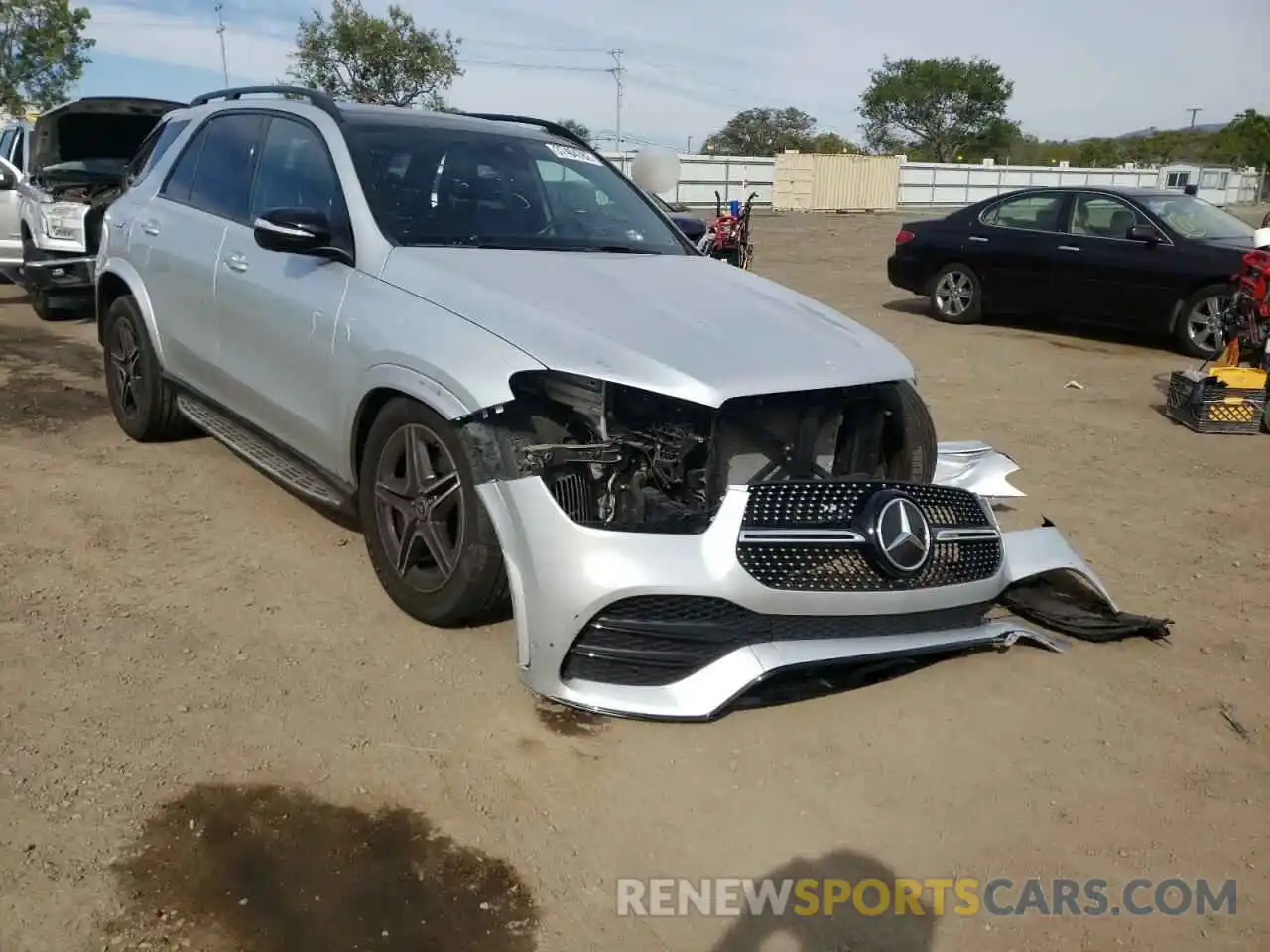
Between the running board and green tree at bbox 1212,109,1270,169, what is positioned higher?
green tree at bbox 1212,109,1270,169

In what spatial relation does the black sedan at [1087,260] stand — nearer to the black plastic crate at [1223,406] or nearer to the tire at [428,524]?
the black plastic crate at [1223,406]

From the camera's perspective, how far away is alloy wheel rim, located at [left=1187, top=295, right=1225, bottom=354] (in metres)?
10.2

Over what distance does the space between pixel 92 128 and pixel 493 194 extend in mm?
8341

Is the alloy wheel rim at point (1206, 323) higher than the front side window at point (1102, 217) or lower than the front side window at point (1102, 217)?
lower

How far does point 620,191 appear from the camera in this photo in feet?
17.1

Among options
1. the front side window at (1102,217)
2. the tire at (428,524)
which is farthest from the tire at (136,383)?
the front side window at (1102,217)

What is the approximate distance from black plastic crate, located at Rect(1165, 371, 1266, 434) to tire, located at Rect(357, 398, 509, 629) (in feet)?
18.3

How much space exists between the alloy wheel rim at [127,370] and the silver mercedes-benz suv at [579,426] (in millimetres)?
1065

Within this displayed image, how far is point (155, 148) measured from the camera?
6109 millimetres

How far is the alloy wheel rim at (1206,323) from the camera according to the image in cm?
1019

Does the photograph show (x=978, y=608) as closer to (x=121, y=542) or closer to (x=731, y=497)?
(x=731, y=497)

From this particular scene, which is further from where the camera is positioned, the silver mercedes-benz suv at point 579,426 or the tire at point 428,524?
the tire at point 428,524

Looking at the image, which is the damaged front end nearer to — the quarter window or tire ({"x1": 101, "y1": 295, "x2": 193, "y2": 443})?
tire ({"x1": 101, "y1": 295, "x2": 193, "y2": 443})

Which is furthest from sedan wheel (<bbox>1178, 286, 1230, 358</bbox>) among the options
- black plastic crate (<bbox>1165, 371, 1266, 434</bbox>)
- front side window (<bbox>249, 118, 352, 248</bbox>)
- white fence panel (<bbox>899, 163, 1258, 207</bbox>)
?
white fence panel (<bbox>899, 163, 1258, 207</bbox>)
